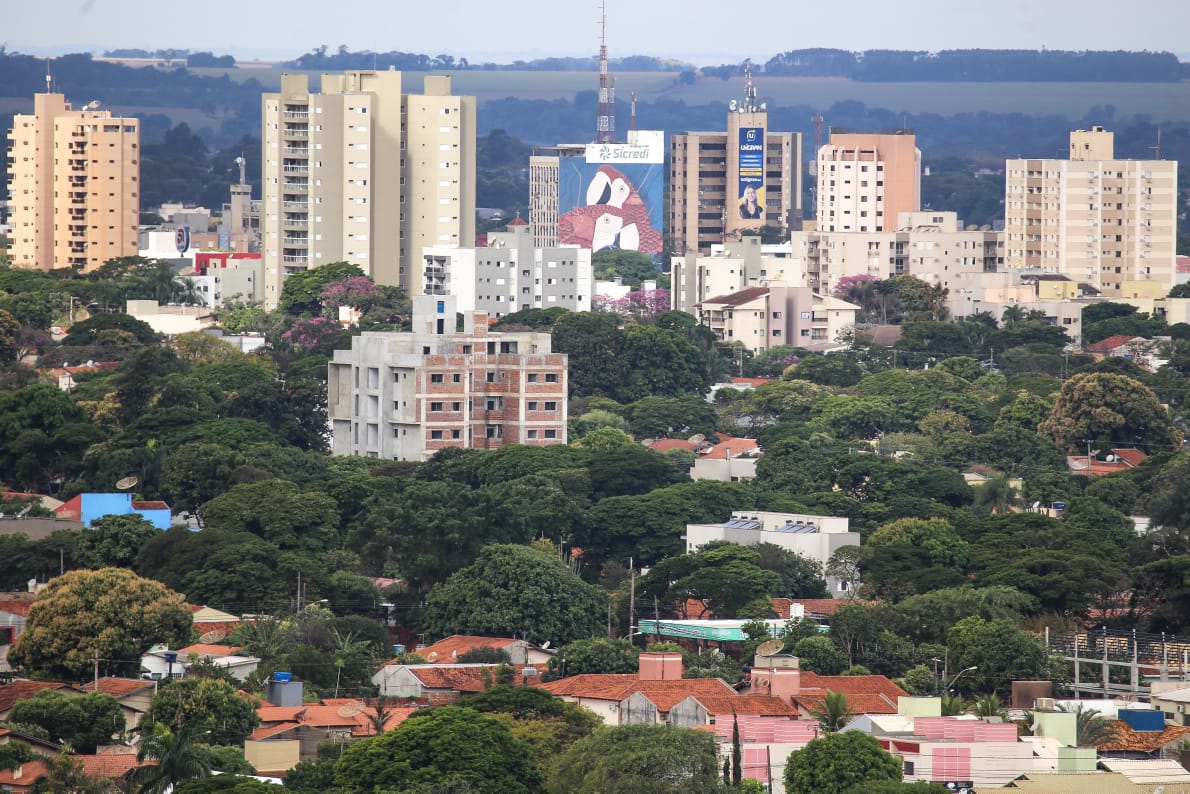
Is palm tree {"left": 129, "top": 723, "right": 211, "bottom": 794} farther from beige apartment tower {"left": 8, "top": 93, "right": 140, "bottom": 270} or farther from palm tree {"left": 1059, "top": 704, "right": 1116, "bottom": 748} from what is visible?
beige apartment tower {"left": 8, "top": 93, "right": 140, "bottom": 270}

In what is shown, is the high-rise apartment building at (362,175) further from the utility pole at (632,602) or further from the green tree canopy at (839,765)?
the green tree canopy at (839,765)

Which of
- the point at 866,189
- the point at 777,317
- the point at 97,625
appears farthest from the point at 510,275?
the point at 97,625

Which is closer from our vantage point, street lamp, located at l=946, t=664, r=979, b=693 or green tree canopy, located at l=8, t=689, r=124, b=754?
green tree canopy, located at l=8, t=689, r=124, b=754

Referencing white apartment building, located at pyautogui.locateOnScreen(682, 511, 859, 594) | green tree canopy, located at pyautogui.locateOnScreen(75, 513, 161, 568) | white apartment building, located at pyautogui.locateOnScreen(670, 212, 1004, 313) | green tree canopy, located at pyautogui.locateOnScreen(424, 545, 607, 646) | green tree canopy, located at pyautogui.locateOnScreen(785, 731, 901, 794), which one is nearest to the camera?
green tree canopy, located at pyautogui.locateOnScreen(785, 731, 901, 794)

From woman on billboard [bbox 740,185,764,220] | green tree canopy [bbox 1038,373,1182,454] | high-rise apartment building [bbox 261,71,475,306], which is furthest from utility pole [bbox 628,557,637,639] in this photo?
woman on billboard [bbox 740,185,764,220]

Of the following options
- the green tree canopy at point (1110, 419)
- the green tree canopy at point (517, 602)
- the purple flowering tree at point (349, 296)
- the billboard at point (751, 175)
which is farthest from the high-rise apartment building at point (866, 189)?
the green tree canopy at point (517, 602)

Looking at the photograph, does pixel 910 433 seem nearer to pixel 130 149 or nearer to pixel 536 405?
pixel 536 405
